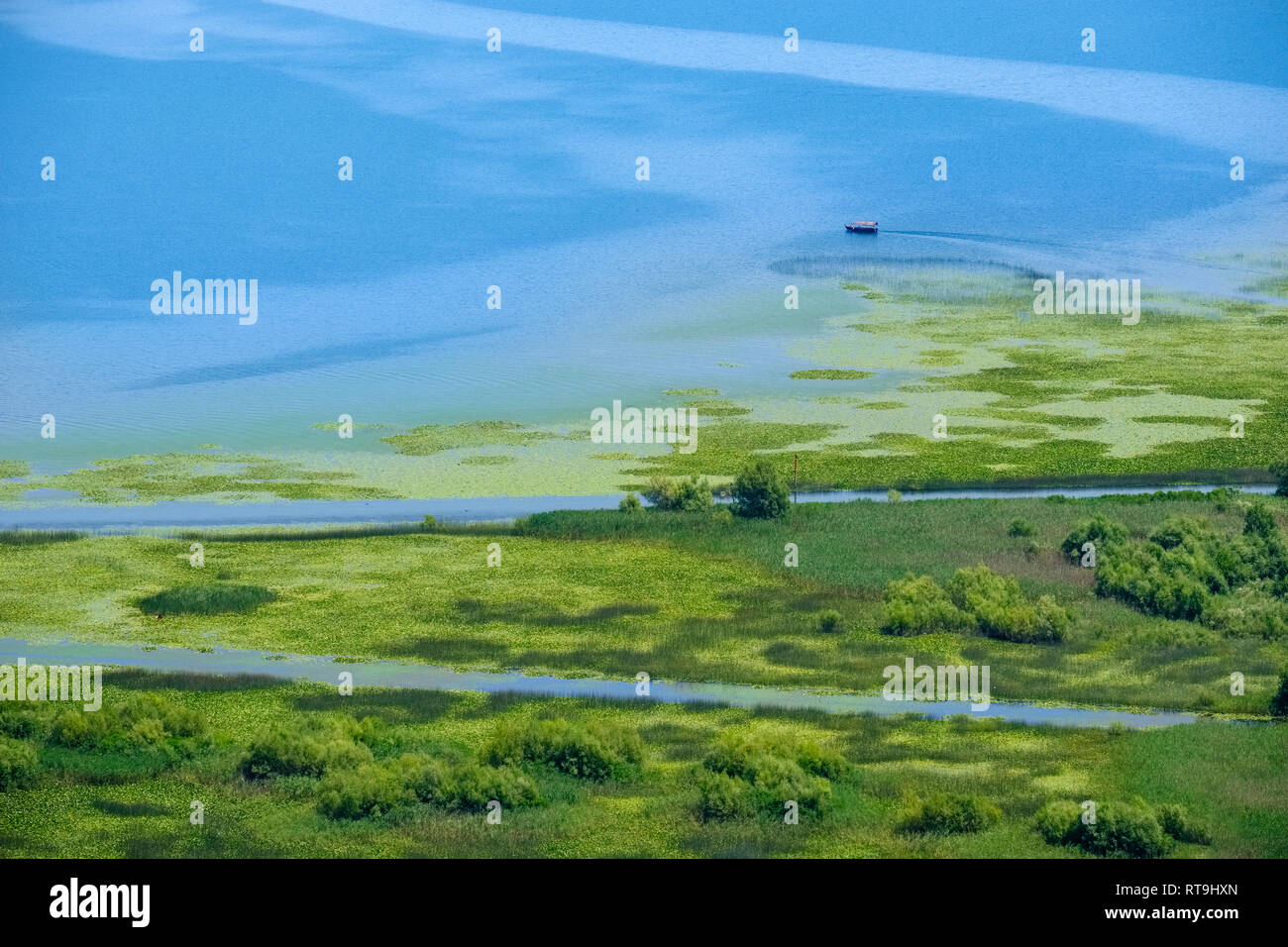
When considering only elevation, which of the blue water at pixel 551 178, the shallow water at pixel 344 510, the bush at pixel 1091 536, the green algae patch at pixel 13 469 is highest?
the blue water at pixel 551 178

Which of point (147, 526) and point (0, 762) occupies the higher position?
point (147, 526)

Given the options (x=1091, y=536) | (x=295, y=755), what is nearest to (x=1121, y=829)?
(x=295, y=755)

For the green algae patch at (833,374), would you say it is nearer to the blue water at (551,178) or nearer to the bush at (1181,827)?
the blue water at (551,178)

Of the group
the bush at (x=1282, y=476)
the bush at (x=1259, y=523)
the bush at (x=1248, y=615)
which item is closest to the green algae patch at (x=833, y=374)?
the bush at (x=1282, y=476)

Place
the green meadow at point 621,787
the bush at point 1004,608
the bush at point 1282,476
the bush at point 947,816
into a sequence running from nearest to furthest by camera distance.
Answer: the green meadow at point 621,787 → the bush at point 947,816 → the bush at point 1004,608 → the bush at point 1282,476

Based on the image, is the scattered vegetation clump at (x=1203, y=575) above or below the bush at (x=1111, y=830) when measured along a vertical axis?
above

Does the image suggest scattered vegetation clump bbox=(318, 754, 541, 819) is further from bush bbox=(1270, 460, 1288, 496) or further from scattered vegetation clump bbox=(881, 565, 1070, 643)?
bush bbox=(1270, 460, 1288, 496)
